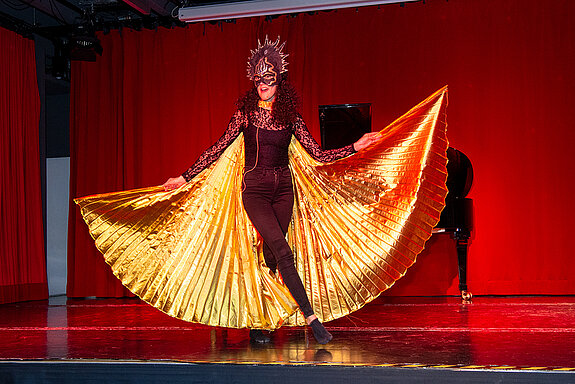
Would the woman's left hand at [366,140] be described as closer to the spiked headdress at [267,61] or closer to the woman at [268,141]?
the woman at [268,141]

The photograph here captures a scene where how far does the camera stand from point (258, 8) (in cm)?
668

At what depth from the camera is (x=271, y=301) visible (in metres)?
3.17

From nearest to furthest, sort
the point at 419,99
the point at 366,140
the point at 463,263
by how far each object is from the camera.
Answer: the point at 366,140
the point at 463,263
the point at 419,99

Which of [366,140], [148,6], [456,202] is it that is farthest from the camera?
[148,6]

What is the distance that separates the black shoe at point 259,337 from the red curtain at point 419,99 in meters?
3.53

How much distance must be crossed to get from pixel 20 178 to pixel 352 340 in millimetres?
5267

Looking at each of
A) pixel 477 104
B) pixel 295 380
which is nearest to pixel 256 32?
pixel 477 104

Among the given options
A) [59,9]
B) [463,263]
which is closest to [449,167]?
[463,263]

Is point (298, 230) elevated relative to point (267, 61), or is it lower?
lower

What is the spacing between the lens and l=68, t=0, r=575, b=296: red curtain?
6359 mm

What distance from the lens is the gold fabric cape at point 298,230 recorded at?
10.8ft

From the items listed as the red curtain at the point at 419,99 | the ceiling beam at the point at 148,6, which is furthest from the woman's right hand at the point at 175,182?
the ceiling beam at the point at 148,6

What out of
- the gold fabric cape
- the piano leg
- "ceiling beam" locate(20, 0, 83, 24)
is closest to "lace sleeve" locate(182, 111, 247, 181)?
the gold fabric cape

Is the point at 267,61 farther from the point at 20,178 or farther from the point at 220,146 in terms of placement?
the point at 20,178
